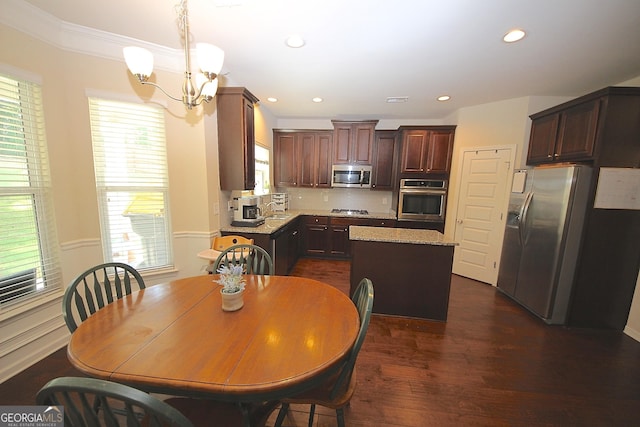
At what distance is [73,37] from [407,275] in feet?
12.3

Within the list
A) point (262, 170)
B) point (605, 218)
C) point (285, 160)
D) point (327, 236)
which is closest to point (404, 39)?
point (605, 218)

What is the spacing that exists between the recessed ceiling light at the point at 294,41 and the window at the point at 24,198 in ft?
6.52

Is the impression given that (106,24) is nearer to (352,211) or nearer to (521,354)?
(352,211)

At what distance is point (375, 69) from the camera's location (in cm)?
257

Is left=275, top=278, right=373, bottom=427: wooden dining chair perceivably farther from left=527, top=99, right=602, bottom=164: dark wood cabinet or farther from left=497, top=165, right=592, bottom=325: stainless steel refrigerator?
left=527, top=99, right=602, bottom=164: dark wood cabinet

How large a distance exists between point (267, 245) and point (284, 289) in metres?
1.37

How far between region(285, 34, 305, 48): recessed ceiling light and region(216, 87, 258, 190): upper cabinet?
0.79 metres

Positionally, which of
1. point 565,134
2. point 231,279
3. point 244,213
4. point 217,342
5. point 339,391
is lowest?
point 339,391

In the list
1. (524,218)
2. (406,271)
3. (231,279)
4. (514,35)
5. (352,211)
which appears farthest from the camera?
(352,211)

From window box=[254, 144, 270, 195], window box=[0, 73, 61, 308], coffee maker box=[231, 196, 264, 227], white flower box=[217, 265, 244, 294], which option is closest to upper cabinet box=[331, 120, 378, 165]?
window box=[254, 144, 270, 195]

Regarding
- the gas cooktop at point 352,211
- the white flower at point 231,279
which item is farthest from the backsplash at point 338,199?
the white flower at point 231,279

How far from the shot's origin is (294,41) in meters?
2.07

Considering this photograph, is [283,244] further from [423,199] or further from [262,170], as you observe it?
[423,199]

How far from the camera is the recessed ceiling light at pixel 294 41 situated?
6.60ft
